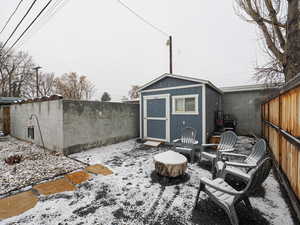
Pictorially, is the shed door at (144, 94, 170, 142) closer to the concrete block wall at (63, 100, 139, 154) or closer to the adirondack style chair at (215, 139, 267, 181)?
the concrete block wall at (63, 100, 139, 154)

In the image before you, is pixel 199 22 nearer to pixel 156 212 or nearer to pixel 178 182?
pixel 178 182

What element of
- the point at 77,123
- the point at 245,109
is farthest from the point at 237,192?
the point at 245,109

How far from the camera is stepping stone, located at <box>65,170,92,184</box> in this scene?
2743mm

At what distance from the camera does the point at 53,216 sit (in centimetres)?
178

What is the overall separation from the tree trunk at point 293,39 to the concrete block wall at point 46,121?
24.0 ft

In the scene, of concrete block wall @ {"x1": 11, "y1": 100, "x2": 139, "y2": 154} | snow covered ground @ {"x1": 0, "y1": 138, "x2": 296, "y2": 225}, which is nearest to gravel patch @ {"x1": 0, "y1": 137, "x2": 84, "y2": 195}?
concrete block wall @ {"x1": 11, "y1": 100, "x2": 139, "y2": 154}

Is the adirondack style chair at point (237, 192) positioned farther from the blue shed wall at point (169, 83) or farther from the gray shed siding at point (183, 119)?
the blue shed wall at point (169, 83)

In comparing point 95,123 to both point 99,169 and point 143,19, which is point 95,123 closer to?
point 99,169

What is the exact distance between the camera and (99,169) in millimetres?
3270

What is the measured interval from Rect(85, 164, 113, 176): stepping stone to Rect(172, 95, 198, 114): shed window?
3355 millimetres

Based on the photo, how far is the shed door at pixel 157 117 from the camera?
18.4 feet

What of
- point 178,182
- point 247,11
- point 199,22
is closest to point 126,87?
point 199,22

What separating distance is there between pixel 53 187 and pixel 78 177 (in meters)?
0.47

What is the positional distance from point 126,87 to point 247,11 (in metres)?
26.9
